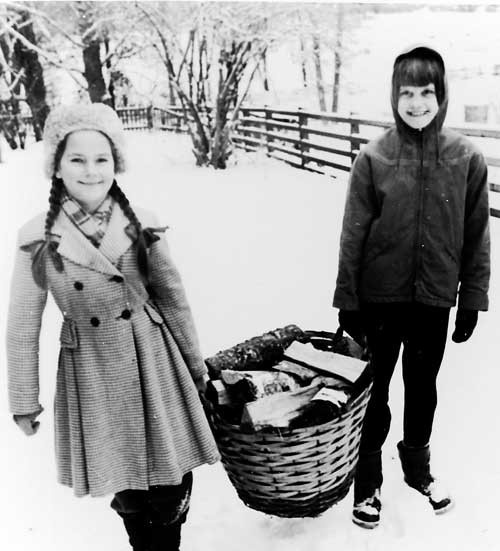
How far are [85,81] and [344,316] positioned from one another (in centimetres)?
96

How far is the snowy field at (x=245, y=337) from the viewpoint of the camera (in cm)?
175

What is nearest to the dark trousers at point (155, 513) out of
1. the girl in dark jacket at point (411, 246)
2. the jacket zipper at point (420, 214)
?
the girl in dark jacket at point (411, 246)

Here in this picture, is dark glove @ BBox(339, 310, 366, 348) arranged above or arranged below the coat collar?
below

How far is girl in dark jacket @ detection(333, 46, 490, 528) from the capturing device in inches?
64.5

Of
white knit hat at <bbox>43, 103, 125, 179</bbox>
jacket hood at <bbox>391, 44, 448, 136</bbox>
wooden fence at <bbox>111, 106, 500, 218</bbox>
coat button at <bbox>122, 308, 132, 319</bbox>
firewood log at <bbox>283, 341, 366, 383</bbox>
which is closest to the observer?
white knit hat at <bbox>43, 103, 125, 179</bbox>

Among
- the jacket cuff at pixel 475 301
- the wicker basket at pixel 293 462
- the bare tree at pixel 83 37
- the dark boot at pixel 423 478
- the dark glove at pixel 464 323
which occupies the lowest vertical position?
the dark boot at pixel 423 478

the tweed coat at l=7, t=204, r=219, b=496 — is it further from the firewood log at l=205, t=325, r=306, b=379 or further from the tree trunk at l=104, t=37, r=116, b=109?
the tree trunk at l=104, t=37, r=116, b=109

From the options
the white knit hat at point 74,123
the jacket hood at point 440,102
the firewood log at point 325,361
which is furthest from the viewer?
the firewood log at point 325,361

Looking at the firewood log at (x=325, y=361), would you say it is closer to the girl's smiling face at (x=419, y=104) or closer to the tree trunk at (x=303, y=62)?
the girl's smiling face at (x=419, y=104)

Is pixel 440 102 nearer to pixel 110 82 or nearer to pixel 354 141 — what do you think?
pixel 354 141

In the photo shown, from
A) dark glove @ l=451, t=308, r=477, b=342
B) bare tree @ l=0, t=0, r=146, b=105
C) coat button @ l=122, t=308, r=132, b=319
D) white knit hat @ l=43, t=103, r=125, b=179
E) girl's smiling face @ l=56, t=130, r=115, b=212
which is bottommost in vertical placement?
dark glove @ l=451, t=308, r=477, b=342

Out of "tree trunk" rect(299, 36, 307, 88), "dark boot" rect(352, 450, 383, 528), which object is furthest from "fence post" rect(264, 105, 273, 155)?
"dark boot" rect(352, 450, 383, 528)

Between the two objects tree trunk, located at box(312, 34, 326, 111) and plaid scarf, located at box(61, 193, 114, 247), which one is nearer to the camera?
plaid scarf, located at box(61, 193, 114, 247)

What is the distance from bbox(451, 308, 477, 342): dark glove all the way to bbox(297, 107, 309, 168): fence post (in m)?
0.66
